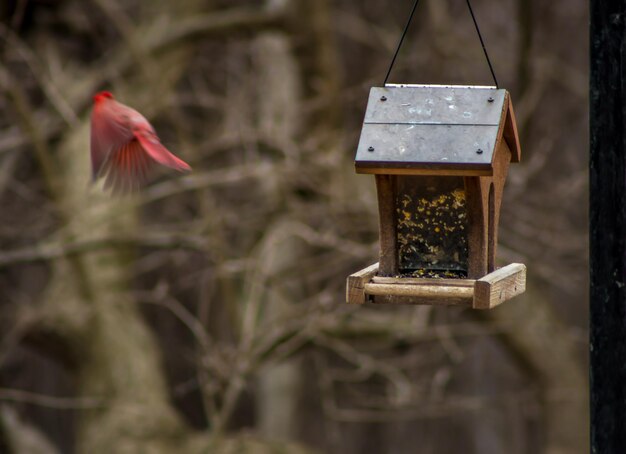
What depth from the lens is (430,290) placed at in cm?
256

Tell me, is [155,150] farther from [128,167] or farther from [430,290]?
[430,290]

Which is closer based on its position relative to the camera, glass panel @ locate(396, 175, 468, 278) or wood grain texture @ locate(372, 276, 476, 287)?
wood grain texture @ locate(372, 276, 476, 287)

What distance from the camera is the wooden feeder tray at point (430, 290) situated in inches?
99.7

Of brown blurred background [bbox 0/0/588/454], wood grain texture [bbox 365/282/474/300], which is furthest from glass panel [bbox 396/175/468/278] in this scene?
brown blurred background [bbox 0/0/588/454]

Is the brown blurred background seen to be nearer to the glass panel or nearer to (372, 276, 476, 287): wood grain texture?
the glass panel

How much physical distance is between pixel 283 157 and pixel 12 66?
6.45ft

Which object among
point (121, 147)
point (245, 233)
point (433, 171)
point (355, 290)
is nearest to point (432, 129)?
point (433, 171)

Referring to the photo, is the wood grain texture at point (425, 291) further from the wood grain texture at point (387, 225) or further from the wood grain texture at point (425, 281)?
the wood grain texture at point (387, 225)

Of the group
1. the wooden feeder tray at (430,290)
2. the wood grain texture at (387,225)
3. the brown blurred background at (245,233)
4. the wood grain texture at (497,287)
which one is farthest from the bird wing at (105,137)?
the brown blurred background at (245,233)
